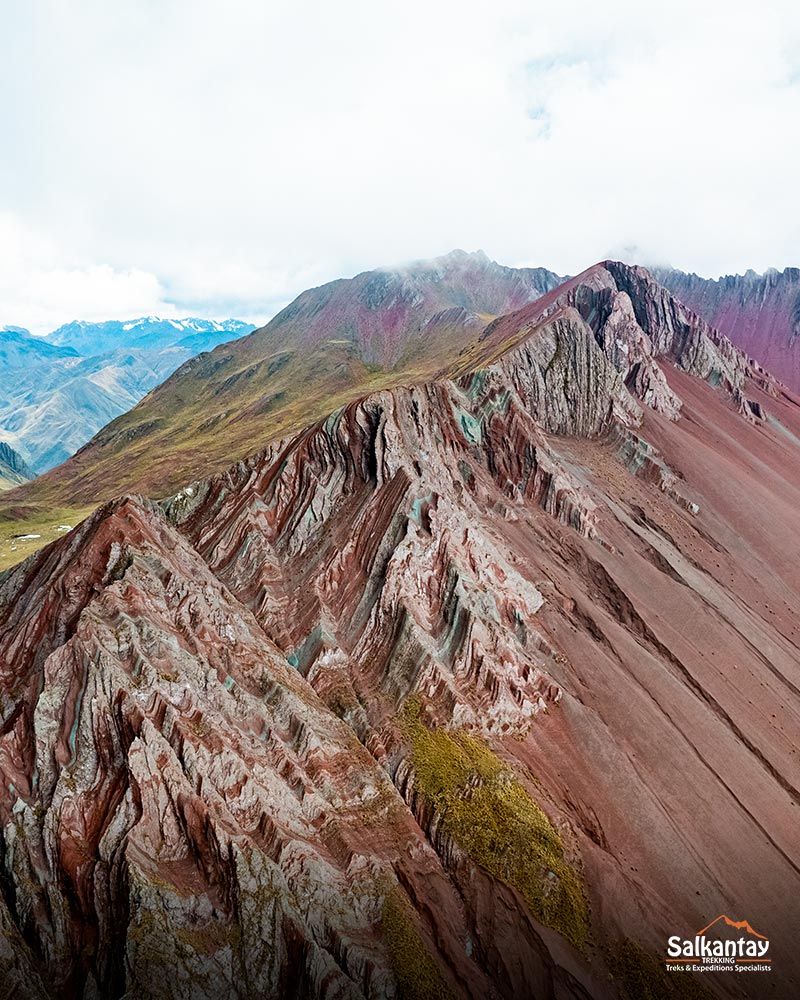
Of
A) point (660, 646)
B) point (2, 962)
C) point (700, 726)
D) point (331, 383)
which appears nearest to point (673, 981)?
point (700, 726)

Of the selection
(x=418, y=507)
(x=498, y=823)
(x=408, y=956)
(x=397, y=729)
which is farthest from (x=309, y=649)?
(x=408, y=956)

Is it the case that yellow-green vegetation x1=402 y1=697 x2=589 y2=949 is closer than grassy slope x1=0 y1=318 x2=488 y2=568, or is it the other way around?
yellow-green vegetation x1=402 y1=697 x2=589 y2=949

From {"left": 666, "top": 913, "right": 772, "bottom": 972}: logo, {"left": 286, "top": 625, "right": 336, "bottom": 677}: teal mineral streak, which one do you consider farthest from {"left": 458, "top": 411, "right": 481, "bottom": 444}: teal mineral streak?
{"left": 666, "top": 913, "right": 772, "bottom": 972}: logo

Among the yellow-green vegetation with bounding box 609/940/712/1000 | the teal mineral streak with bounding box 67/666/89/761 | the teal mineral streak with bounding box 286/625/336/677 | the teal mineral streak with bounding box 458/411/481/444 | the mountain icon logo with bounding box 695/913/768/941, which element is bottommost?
the mountain icon logo with bounding box 695/913/768/941

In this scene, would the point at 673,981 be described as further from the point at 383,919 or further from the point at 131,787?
the point at 131,787

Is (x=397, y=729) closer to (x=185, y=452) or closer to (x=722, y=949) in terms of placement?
(x=722, y=949)

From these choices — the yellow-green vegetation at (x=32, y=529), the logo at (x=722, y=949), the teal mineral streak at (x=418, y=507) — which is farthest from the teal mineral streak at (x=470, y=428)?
the yellow-green vegetation at (x=32, y=529)

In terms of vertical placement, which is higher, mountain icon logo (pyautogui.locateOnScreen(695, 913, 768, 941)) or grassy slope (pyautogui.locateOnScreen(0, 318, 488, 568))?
grassy slope (pyautogui.locateOnScreen(0, 318, 488, 568))

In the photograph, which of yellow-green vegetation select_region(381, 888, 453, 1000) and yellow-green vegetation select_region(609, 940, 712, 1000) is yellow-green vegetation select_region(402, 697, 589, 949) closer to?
yellow-green vegetation select_region(609, 940, 712, 1000)
